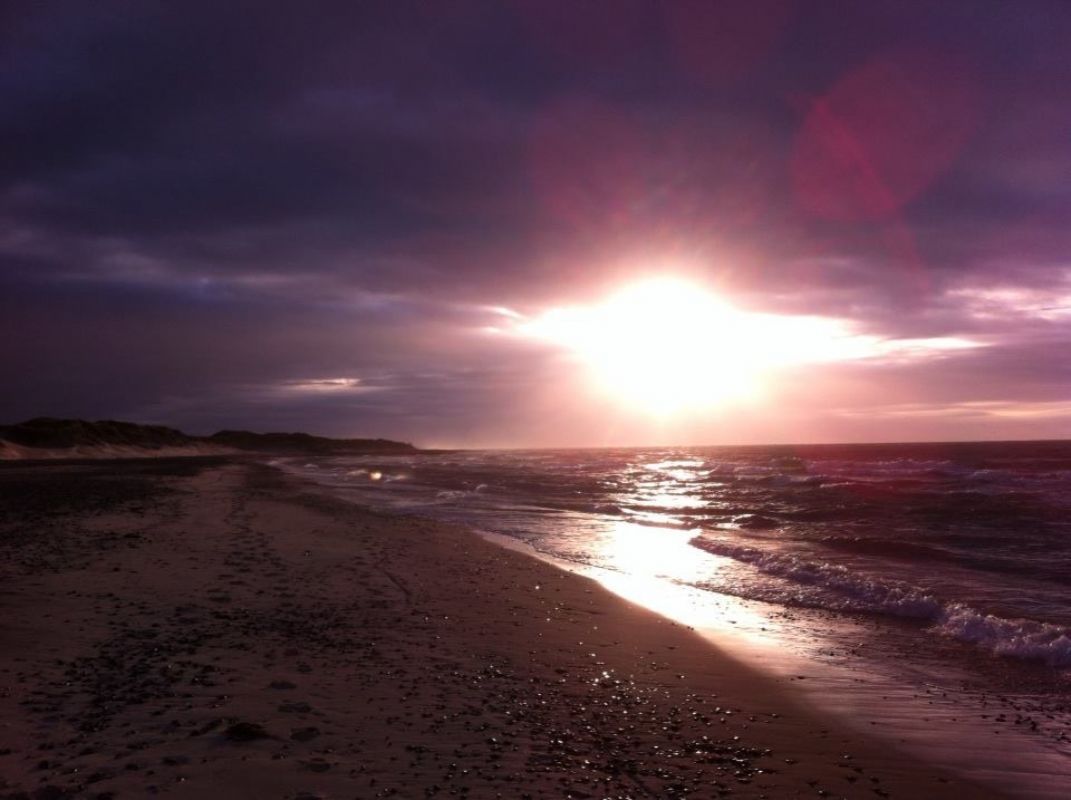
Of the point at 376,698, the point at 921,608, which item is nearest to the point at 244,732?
the point at 376,698

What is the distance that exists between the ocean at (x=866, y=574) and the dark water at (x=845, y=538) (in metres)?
0.07

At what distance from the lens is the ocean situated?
368 inches

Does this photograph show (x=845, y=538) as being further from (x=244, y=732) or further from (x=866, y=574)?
(x=244, y=732)

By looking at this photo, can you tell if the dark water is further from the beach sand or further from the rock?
the rock

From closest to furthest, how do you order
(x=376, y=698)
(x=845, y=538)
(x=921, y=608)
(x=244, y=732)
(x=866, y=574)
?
1. (x=244, y=732)
2. (x=376, y=698)
3. (x=921, y=608)
4. (x=866, y=574)
5. (x=845, y=538)

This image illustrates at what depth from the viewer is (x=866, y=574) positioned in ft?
59.7

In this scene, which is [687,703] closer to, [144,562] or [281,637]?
[281,637]

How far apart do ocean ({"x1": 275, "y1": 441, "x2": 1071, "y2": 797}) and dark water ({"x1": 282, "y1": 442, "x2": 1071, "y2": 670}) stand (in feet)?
0.24

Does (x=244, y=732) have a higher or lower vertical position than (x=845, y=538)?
higher

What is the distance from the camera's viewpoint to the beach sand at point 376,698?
5656 mm

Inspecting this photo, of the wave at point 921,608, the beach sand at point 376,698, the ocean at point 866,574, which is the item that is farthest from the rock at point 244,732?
the wave at point 921,608

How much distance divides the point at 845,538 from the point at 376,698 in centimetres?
2138

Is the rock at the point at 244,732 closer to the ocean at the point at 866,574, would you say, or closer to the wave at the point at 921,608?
the ocean at the point at 866,574

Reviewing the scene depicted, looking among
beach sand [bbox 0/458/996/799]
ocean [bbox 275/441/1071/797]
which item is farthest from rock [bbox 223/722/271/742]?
ocean [bbox 275/441/1071/797]
